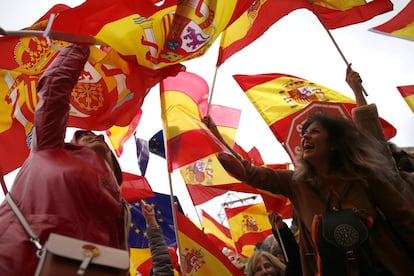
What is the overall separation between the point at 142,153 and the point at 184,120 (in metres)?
1.89

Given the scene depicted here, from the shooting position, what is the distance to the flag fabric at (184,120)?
4.06 metres

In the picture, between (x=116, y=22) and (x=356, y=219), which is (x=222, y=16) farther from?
(x=356, y=219)

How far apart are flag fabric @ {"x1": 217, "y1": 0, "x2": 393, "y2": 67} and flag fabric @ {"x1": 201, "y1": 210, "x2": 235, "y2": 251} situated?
17.2 ft

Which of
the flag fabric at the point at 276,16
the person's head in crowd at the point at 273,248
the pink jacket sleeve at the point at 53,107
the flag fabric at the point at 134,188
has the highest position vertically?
the flag fabric at the point at 276,16

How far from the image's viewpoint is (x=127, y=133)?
483cm

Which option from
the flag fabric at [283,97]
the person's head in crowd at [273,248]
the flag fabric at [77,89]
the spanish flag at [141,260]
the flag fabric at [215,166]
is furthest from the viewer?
the spanish flag at [141,260]

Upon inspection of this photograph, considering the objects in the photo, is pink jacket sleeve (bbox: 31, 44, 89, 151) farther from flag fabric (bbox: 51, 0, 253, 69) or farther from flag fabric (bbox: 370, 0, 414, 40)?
flag fabric (bbox: 370, 0, 414, 40)

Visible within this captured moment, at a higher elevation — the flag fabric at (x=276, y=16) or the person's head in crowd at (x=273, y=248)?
the flag fabric at (x=276, y=16)

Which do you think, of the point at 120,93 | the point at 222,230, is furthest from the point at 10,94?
the point at 222,230

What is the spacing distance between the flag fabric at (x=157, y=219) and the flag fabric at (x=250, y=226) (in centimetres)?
125

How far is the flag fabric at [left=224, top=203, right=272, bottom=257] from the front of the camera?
23.9 ft

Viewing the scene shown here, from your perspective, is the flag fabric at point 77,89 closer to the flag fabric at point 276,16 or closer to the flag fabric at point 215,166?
the flag fabric at point 276,16

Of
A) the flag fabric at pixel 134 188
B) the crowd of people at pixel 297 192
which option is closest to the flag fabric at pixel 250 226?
the flag fabric at pixel 134 188

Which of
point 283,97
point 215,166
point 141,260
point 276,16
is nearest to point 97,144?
point 276,16
